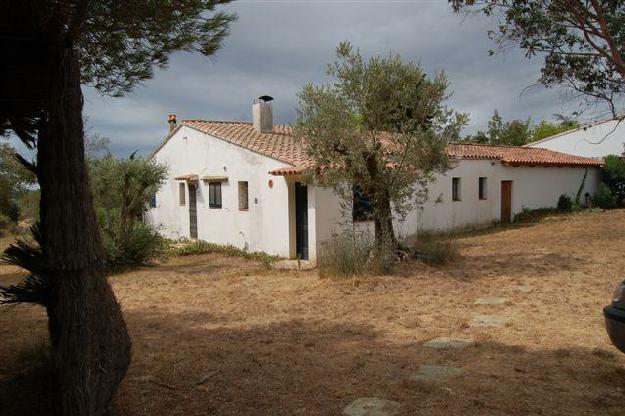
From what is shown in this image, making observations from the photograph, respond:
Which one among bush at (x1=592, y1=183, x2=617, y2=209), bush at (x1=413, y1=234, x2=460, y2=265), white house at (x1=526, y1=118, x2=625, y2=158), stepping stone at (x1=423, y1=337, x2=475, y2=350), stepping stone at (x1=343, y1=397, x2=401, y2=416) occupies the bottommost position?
stepping stone at (x1=423, y1=337, x2=475, y2=350)

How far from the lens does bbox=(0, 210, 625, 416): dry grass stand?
4.00 metres

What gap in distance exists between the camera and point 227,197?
52.5 ft

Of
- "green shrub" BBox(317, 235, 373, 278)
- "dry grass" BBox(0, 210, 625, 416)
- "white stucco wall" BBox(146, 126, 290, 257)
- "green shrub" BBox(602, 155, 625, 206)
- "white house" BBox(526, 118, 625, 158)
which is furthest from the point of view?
"white house" BBox(526, 118, 625, 158)

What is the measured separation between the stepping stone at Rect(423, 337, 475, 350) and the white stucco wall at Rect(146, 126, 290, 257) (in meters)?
7.84

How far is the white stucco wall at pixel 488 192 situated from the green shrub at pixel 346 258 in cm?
443

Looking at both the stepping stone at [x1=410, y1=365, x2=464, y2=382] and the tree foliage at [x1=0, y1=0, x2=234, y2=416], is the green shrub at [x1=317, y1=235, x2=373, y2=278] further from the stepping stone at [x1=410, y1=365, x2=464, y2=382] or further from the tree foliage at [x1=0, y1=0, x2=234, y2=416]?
the tree foliage at [x1=0, y1=0, x2=234, y2=416]

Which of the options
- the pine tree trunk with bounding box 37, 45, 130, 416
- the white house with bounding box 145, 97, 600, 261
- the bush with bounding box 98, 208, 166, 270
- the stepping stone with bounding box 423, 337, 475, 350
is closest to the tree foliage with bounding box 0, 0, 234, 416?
the pine tree trunk with bounding box 37, 45, 130, 416

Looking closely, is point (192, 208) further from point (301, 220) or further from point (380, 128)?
point (380, 128)

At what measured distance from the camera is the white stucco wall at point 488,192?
18.0 metres

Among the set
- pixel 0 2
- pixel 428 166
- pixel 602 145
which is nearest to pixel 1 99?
pixel 0 2

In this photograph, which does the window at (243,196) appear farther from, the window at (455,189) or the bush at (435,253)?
the window at (455,189)

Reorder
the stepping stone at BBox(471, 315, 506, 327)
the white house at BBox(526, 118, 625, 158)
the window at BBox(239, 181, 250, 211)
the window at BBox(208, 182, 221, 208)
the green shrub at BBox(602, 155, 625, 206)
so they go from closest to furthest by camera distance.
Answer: the stepping stone at BBox(471, 315, 506, 327) < the window at BBox(239, 181, 250, 211) < the window at BBox(208, 182, 221, 208) < the green shrub at BBox(602, 155, 625, 206) < the white house at BBox(526, 118, 625, 158)

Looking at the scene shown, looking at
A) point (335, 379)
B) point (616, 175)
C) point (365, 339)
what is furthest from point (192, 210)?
point (616, 175)

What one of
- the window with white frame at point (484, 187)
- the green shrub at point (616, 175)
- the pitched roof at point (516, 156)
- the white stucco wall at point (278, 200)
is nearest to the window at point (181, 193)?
the white stucco wall at point (278, 200)
